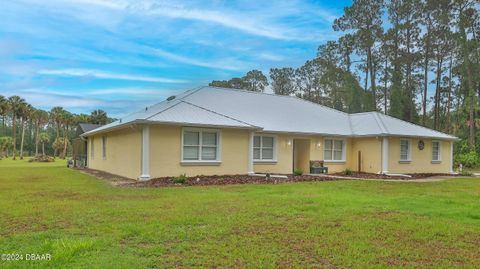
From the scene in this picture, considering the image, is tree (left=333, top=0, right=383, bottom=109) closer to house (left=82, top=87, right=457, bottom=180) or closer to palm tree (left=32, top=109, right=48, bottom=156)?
house (left=82, top=87, right=457, bottom=180)

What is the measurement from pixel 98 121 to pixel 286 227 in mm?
47259

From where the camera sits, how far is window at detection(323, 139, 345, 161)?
826 inches

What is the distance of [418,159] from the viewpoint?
21.5 m

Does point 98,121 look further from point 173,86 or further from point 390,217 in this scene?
point 390,217

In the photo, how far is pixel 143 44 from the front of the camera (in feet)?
61.0

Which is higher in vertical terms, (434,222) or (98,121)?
(98,121)

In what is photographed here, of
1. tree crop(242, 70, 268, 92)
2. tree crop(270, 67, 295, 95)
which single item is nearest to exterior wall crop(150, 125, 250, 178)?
tree crop(270, 67, 295, 95)

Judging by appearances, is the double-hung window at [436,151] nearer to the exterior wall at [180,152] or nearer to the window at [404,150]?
the window at [404,150]

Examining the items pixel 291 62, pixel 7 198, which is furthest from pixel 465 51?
pixel 7 198

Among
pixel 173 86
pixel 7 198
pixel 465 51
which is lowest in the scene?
pixel 7 198

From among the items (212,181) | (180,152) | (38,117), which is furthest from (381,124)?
(38,117)

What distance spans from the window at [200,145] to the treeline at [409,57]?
23.0m

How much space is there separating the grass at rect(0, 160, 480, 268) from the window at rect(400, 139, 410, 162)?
36.8 ft

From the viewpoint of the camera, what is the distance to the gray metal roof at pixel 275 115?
61.0 ft
